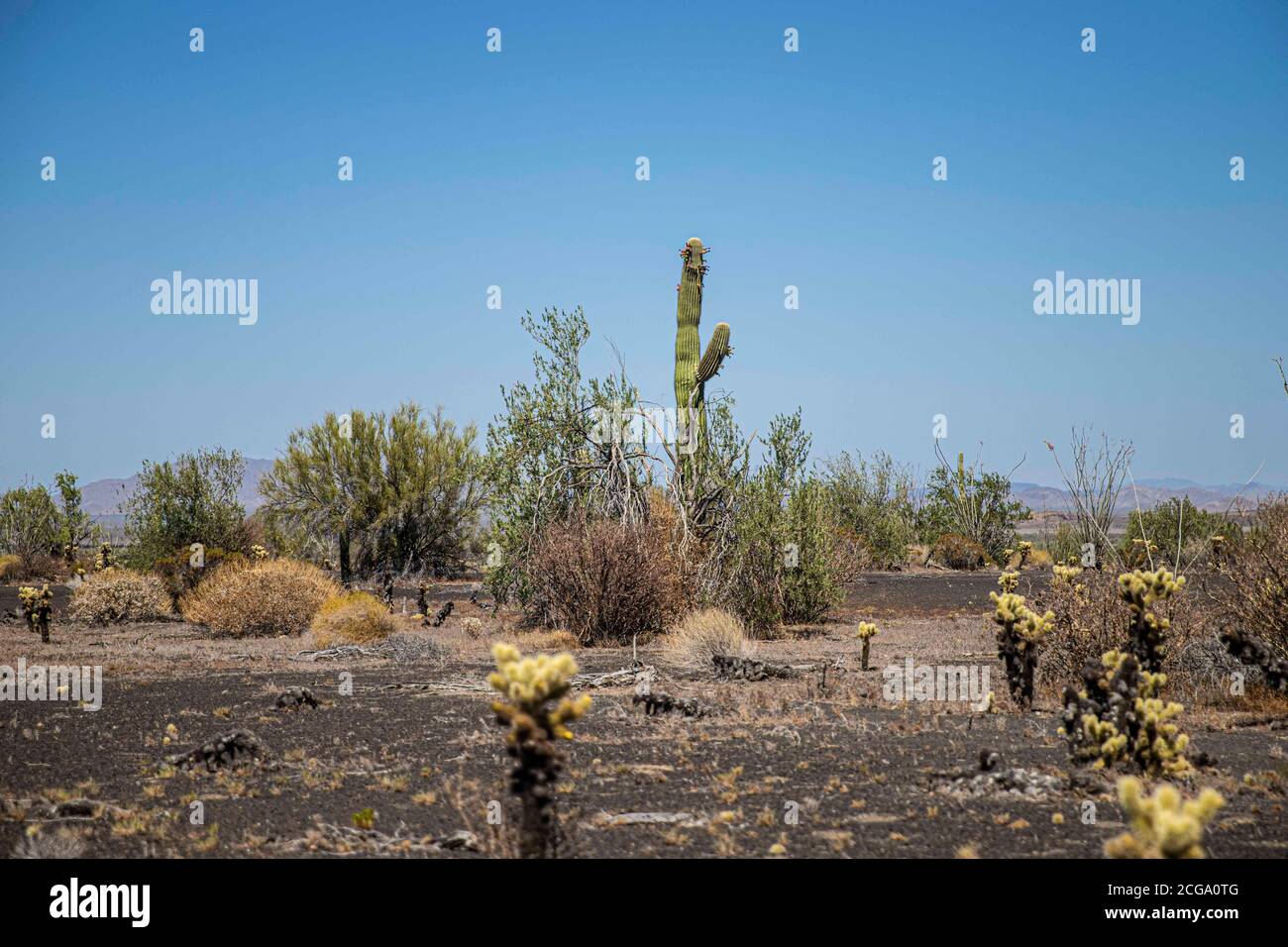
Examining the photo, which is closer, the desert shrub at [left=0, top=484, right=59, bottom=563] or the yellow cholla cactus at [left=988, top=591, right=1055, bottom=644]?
the yellow cholla cactus at [left=988, top=591, right=1055, bottom=644]

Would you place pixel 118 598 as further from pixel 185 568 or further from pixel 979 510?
pixel 979 510

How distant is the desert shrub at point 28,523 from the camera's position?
3441 cm

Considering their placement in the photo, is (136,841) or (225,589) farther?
(225,589)

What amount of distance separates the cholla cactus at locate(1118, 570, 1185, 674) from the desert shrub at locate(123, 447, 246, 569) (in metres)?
19.5

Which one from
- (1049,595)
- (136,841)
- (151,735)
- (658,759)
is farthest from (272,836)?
(1049,595)

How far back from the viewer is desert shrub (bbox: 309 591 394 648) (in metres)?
15.3

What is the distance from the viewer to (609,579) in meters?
14.8

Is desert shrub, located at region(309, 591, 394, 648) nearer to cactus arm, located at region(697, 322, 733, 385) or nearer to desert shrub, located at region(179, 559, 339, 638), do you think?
desert shrub, located at region(179, 559, 339, 638)

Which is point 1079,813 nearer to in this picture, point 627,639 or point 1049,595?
point 1049,595

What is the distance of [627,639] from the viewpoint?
15.1 meters
